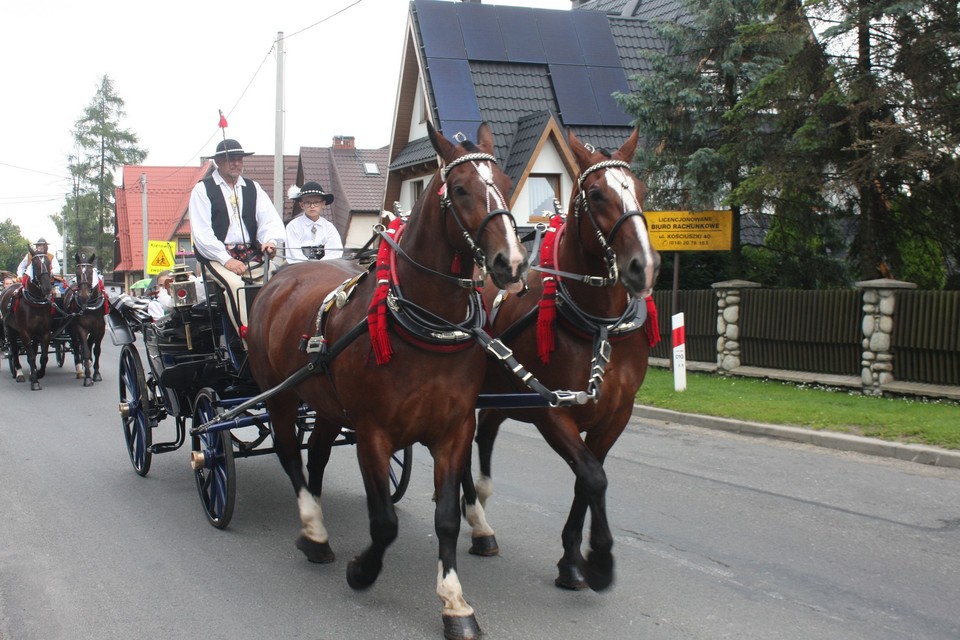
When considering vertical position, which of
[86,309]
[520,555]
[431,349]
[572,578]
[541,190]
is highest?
[541,190]

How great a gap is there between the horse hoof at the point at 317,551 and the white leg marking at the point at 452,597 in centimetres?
132

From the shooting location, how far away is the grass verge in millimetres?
9352

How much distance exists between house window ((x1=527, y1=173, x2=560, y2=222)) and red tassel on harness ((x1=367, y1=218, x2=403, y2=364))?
1816 cm

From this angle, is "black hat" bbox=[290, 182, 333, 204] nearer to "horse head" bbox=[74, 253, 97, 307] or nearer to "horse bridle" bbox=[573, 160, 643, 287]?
"horse bridle" bbox=[573, 160, 643, 287]

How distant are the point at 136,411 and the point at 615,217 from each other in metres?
5.12

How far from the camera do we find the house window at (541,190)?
22.5 meters

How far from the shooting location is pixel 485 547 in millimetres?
5441

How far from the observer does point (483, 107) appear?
896 inches

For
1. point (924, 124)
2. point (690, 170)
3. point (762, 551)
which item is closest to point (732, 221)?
point (690, 170)

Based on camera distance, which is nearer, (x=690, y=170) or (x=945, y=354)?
(x=945, y=354)

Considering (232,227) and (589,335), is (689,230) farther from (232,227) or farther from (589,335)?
(589,335)

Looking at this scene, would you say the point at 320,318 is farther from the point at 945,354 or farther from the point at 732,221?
the point at 732,221

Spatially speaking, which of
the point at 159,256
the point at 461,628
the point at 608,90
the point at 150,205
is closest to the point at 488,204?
the point at 461,628

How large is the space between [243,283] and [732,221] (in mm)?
10787
